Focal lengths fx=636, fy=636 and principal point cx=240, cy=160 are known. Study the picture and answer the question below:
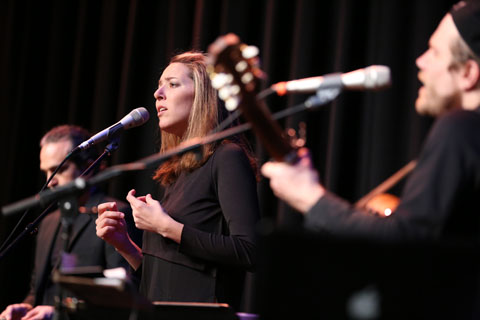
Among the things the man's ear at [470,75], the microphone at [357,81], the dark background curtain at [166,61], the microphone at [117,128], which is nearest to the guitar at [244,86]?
the microphone at [357,81]

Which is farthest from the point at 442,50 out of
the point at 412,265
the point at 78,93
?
the point at 78,93

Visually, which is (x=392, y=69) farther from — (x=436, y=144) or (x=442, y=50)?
(x=436, y=144)

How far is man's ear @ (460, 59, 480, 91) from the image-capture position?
1774 millimetres

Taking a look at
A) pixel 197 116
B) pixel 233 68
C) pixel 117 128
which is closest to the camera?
pixel 233 68

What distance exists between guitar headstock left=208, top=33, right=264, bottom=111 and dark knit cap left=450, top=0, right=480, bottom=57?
1.93 feet

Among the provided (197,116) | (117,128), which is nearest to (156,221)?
(117,128)

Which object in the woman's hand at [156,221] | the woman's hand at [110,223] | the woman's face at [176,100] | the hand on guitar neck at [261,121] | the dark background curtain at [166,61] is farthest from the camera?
the dark background curtain at [166,61]

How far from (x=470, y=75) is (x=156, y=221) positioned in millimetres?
1253

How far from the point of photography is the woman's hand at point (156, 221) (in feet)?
7.95

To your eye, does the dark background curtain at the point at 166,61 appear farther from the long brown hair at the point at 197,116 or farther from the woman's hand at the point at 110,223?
the woman's hand at the point at 110,223

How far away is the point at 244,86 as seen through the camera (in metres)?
1.72

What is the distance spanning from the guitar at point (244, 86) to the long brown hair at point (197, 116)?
0.94 metres

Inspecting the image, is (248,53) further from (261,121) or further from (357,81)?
(357,81)

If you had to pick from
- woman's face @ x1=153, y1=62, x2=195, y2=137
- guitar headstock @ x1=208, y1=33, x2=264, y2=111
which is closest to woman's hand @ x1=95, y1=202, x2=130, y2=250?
woman's face @ x1=153, y1=62, x2=195, y2=137
